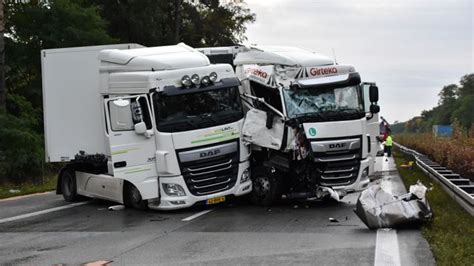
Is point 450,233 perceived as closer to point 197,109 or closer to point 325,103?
point 325,103

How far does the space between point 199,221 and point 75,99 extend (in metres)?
4.72

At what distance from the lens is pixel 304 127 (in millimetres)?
11984

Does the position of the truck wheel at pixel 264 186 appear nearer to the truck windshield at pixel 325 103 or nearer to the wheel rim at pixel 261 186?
the wheel rim at pixel 261 186

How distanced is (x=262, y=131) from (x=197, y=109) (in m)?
1.39

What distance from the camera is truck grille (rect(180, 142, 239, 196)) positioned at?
1201 centimetres

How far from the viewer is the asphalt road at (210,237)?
780 centimetres

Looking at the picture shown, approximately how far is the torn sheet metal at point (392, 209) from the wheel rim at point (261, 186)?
10.9 feet

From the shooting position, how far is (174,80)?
12117 millimetres

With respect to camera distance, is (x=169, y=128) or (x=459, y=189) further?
(x=459, y=189)

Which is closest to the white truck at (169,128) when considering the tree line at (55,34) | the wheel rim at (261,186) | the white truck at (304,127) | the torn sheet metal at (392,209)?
the wheel rim at (261,186)

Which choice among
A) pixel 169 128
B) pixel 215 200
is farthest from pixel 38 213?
pixel 215 200

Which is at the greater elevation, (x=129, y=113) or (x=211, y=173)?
(x=129, y=113)

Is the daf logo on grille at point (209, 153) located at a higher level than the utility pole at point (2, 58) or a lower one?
lower

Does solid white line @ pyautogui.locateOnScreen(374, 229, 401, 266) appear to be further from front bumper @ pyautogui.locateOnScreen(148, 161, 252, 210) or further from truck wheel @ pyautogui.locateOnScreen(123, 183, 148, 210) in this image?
truck wheel @ pyautogui.locateOnScreen(123, 183, 148, 210)
